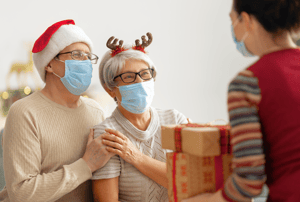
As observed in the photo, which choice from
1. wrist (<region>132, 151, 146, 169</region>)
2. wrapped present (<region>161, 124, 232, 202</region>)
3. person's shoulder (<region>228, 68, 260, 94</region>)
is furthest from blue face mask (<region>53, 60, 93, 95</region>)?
person's shoulder (<region>228, 68, 260, 94</region>)

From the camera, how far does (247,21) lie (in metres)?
0.78

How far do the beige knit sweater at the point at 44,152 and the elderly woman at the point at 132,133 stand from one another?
146mm

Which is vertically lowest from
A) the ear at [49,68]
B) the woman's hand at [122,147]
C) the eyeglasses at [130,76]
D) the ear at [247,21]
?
the woman's hand at [122,147]

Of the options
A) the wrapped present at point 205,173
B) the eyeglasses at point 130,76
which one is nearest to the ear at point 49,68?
the eyeglasses at point 130,76

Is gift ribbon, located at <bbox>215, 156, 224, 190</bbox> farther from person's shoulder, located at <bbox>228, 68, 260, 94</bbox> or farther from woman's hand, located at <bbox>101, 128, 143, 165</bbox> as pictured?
woman's hand, located at <bbox>101, 128, 143, 165</bbox>

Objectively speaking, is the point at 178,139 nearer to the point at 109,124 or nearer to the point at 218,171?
the point at 218,171

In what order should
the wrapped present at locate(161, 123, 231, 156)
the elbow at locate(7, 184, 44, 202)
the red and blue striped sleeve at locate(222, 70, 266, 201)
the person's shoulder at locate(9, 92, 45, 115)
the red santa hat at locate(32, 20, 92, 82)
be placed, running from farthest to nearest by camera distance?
the red santa hat at locate(32, 20, 92, 82), the person's shoulder at locate(9, 92, 45, 115), the elbow at locate(7, 184, 44, 202), the wrapped present at locate(161, 123, 231, 156), the red and blue striped sleeve at locate(222, 70, 266, 201)

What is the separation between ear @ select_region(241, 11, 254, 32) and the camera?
768 millimetres

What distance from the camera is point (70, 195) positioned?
1559 mm

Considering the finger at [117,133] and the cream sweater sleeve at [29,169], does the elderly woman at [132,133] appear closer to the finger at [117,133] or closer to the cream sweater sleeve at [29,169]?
the finger at [117,133]

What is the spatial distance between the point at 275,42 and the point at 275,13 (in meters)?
0.09

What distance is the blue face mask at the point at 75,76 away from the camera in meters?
1.60

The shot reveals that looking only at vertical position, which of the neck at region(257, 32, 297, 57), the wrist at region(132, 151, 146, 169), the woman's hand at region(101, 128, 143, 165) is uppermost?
the neck at region(257, 32, 297, 57)

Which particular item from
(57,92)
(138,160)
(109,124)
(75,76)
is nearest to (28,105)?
(57,92)
